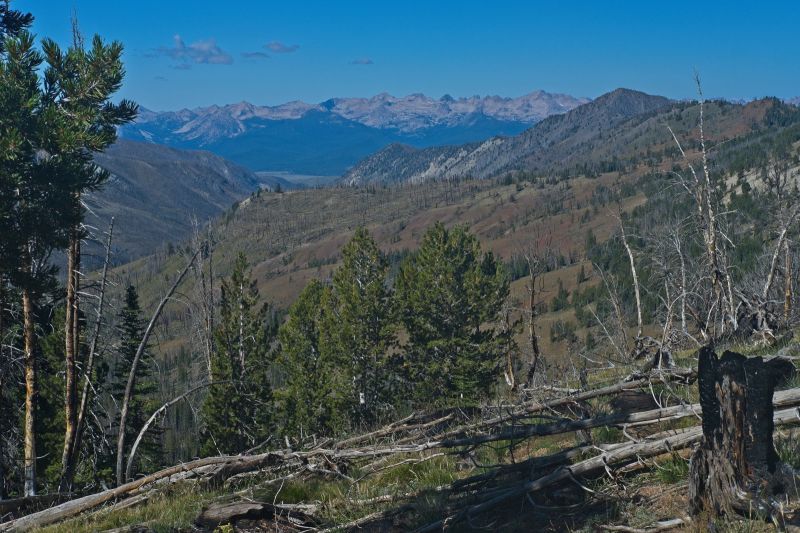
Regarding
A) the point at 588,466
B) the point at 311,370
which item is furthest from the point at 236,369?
the point at 588,466

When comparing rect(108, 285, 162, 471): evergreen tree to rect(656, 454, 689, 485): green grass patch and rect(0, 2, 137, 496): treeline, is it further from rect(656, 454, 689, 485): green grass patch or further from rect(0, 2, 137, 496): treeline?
rect(656, 454, 689, 485): green grass patch

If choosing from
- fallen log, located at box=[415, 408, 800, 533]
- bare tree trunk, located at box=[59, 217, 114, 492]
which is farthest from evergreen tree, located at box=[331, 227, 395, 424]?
fallen log, located at box=[415, 408, 800, 533]

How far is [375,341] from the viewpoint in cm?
4034

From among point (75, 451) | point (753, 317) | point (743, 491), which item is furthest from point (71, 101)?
point (753, 317)

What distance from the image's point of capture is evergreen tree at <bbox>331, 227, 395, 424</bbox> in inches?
1553

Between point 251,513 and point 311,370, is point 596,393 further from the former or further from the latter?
point 311,370

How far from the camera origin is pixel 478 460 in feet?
26.5

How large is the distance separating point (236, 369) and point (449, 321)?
13.4 metres

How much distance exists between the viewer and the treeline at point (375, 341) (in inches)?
1538

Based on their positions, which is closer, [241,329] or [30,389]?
[30,389]

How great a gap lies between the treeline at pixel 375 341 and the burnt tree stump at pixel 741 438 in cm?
3343

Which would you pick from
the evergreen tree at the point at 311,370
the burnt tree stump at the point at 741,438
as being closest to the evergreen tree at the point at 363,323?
the evergreen tree at the point at 311,370

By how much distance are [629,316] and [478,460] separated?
12271 cm

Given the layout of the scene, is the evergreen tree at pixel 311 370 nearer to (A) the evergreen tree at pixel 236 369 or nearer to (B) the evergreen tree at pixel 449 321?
(A) the evergreen tree at pixel 236 369
